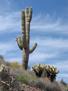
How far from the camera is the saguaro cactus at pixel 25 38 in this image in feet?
95.0

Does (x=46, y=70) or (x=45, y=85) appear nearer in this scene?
(x=45, y=85)

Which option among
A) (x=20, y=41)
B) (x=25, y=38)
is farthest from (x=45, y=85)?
(x=20, y=41)

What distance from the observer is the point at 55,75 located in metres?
27.1

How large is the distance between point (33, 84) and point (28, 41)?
662 cm

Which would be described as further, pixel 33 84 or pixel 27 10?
pixel 27 10

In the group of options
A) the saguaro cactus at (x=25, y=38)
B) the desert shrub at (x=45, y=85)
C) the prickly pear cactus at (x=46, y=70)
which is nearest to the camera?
the desert shrub at (x=45, y=85)

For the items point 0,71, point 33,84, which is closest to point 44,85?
point 33,84

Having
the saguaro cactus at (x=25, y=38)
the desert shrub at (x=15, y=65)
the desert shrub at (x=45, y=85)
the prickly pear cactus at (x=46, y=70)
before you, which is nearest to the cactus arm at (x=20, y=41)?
the saguaro cactus at (x=25, y=38)

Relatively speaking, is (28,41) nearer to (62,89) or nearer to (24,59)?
(24,59)

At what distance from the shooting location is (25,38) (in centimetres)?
2917

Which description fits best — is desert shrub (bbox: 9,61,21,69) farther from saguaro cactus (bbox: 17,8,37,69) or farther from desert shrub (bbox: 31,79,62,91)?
desert shrub (bbox: 31,79,62,91)

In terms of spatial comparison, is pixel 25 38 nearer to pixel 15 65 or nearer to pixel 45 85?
pixel 15 65

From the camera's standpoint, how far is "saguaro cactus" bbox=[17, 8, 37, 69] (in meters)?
29.0

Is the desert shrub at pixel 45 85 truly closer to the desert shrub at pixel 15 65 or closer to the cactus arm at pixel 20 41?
the desert shrub at pixel 15 65
